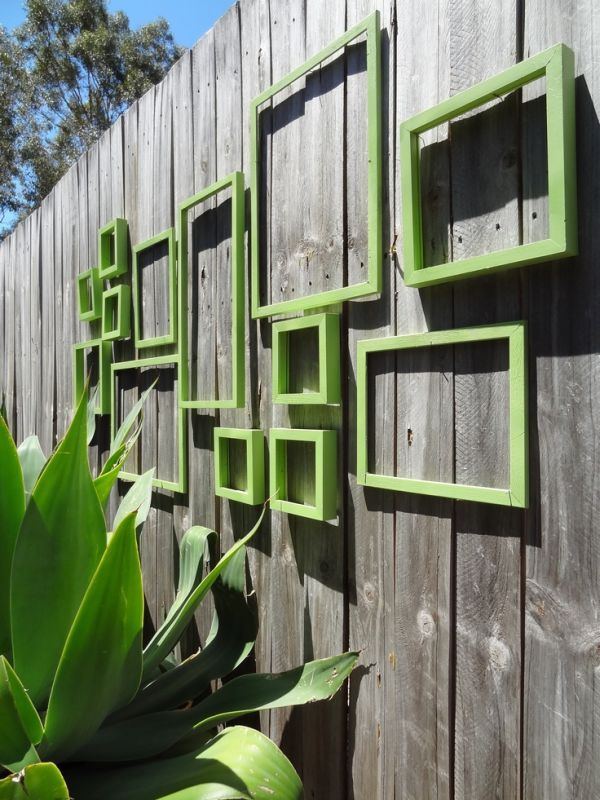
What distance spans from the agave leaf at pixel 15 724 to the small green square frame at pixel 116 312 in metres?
1.24

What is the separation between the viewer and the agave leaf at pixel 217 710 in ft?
3.54

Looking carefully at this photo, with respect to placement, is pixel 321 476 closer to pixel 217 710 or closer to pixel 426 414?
pixel 426 414

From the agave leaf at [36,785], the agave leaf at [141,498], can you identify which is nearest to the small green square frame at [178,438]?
the agave leaf at [141,498]

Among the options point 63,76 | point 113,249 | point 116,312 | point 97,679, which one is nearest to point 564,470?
point 97,679

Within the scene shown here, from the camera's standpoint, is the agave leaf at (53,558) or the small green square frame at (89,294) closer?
the agave leaf at (53,558)

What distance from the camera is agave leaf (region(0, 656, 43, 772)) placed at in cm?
86

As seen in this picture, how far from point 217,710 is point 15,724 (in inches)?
15.2

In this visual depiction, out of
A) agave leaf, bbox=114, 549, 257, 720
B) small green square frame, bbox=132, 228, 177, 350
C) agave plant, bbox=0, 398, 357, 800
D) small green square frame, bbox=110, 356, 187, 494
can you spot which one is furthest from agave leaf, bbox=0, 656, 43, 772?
small green square frame, bbox=132, 228, 177, 350

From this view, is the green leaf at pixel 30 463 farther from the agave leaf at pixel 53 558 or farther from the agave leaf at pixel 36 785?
the agave leaf at pixel 36 785

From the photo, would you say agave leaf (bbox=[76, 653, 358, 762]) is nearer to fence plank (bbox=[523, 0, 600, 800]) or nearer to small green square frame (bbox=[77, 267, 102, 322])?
fence plank (bbox=[523, 0, 600, 800])

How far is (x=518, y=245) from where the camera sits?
901mm

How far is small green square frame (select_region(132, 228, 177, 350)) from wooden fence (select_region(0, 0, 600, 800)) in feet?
0.28

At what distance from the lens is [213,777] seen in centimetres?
93

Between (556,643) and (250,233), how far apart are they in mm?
1048
